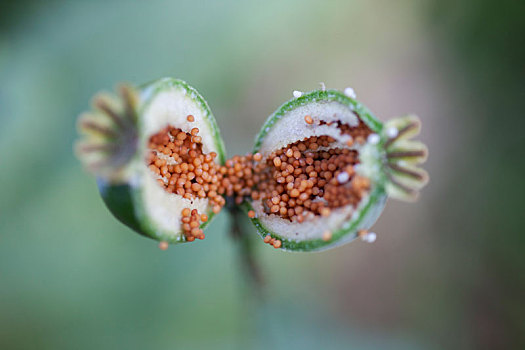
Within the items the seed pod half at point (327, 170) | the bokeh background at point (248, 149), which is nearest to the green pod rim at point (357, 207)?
the seed pod half at point (327, 170)

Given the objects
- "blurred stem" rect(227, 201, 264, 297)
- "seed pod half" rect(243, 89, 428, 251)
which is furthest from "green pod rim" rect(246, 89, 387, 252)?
"blurred stem" rect(227, 201, 264, 297)

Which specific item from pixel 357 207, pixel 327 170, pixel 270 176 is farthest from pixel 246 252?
pixel 357 207

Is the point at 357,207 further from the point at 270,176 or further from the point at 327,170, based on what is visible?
the point at 270,176

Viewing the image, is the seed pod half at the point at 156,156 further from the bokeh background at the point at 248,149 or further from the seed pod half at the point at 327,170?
the bokeh background at the point at 248,149

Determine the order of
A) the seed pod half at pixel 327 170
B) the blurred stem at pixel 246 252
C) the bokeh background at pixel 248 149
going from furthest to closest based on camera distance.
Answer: the bokeh background at pixel 248 149
the blurred stem at pixel 246 252
the seed pod half at pixel 327 170

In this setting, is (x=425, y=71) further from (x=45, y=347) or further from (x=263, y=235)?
(x=45, y=347)

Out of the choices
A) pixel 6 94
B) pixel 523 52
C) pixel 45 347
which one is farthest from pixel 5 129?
pixel 523 52
